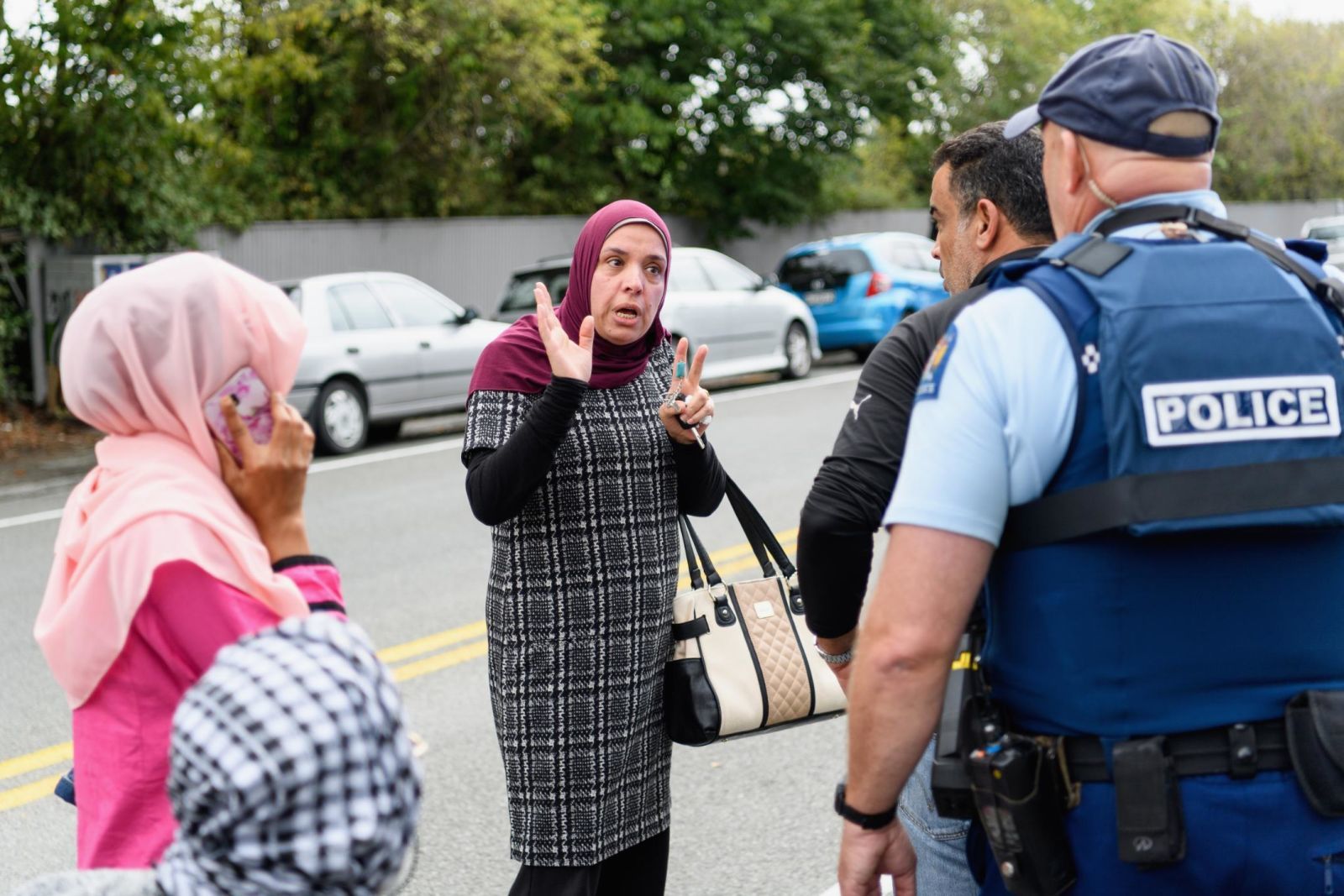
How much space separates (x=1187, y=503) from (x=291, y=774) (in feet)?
3.62

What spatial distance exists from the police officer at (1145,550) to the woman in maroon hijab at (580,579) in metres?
1.14

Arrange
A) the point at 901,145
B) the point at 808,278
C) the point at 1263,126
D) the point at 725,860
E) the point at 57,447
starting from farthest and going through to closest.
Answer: the point at 1263,126
the point at 901,145
the point at 808,278
the point at 57,447
the point at 725,860

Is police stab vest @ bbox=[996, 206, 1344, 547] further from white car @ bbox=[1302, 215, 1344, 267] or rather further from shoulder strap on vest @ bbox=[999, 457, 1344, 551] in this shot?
white car @ bbox=[1302, 215, 1344, 267]

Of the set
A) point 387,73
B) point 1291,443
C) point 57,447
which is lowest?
point 57,447

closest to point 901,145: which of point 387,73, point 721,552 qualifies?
point 387,73

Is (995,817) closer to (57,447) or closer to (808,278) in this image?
(57,447)

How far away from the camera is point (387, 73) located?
19.0 meters

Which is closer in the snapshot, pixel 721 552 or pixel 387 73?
pixel 721 552

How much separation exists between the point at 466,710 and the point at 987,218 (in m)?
3.52

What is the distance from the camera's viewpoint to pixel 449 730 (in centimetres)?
532

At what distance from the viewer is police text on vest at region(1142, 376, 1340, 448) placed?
1770mm

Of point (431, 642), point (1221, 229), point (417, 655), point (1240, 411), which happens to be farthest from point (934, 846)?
point (431, 642)

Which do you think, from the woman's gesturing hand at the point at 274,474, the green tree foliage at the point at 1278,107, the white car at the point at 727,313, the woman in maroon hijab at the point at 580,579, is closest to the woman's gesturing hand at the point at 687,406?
the woman in maroon hijab at the point at 580,579

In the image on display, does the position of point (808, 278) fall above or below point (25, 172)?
below
